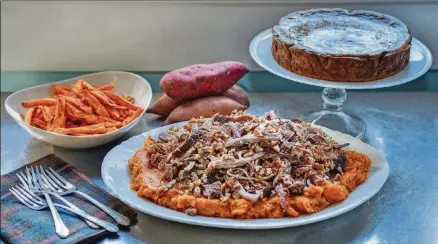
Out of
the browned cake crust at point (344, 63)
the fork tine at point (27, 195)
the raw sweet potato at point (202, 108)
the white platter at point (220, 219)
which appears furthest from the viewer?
the raw sweet potato at point (202, 108)

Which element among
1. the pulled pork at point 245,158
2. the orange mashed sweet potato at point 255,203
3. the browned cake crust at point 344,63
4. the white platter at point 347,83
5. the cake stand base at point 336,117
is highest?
the browned cake crust at point 344,63

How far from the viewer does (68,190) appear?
1414 mm

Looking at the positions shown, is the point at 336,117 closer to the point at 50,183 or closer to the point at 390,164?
the point at 390,164

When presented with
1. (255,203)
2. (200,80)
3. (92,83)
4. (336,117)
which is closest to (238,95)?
(200,80)

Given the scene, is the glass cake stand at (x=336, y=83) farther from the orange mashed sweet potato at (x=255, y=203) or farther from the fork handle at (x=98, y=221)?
the fork handle at (x=98, y=221)

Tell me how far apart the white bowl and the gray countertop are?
0.05 metres

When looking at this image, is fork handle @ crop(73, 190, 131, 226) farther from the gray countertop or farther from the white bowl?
the white bowl

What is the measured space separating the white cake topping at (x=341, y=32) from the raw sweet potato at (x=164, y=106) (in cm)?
32

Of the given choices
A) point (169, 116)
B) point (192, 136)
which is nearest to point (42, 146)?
point (169, 116)

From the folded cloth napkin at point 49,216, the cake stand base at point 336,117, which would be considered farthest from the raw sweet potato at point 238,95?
the folded cloth napkin at point 49,216

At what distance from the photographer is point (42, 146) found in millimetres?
1666

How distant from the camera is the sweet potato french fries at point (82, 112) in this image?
1616mm

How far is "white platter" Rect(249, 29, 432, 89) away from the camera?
1.56 metres

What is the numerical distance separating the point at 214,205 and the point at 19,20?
1.07 meters
